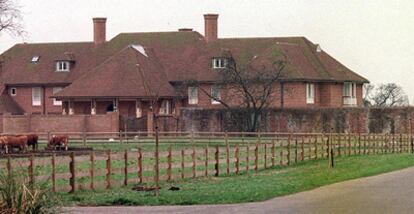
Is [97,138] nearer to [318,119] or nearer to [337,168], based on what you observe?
[318,119]

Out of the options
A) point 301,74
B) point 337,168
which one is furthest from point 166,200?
point 301,74

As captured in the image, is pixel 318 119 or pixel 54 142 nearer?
pixel 54 142

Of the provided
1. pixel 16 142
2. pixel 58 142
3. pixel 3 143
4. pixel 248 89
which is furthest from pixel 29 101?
pixel 3 143

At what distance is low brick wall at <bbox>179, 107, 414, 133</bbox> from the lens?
2940 inches

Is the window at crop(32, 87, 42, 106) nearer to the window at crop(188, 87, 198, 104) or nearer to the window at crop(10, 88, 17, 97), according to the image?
the window at crop(10, 88, 17, 97)

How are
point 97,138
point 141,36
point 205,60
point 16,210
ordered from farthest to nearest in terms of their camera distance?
point 141,36
point 205,60
point 97,138
point 16,210

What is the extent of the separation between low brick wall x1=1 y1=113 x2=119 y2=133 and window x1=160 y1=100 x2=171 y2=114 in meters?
6.90

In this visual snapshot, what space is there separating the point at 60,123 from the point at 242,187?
5190 cm

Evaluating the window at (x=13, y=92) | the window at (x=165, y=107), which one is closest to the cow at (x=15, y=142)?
the window at (x=165, y=107)

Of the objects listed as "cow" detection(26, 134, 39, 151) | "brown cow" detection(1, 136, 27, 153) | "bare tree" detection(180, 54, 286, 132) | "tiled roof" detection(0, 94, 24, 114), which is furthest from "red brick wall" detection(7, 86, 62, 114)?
"brown cow" detection(1, 136, 27, 153)

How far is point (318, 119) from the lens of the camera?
76.6 metres

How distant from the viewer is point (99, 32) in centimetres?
9412

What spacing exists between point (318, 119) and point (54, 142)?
27298 mm

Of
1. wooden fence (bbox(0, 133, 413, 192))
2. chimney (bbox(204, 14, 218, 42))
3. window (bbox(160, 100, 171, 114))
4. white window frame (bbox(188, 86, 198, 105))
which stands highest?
chimney (bbox(204, 14, 218, 42))
